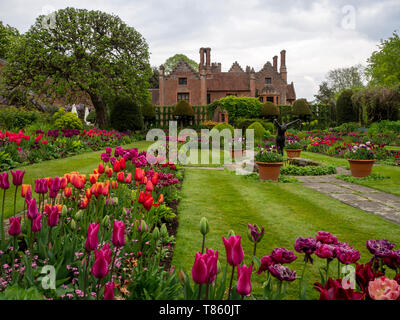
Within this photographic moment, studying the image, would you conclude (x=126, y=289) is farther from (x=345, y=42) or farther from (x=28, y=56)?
(x=28, y=56)

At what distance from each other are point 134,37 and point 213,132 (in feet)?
27.6

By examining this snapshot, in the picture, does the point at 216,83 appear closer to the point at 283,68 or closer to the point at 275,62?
the point at 275,62

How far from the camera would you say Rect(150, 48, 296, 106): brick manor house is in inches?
1452

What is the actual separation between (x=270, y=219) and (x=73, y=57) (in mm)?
16118

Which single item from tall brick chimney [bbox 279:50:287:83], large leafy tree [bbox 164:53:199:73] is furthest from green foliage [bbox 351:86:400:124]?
large leafy tree [bbox 164:53:199:73]

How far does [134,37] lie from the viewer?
1870cm

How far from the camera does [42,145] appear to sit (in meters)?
8.95

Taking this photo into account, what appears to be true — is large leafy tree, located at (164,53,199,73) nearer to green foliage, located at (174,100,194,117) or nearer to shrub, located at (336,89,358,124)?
green foliage, located at (174,100,194,117)

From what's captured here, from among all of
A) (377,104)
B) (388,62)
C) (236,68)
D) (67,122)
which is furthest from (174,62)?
(67,122)

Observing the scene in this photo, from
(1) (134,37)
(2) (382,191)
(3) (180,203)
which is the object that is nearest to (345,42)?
(2) (382,191)

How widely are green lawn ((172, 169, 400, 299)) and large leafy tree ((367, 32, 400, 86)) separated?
33.3 m

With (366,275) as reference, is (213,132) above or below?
above

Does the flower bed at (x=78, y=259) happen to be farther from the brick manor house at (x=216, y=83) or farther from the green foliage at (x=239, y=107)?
the brick manor house at (x=216, y=83)

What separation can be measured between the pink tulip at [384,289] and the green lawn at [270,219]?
1.33 metres
